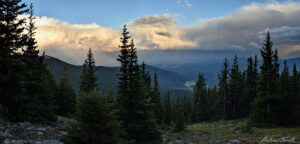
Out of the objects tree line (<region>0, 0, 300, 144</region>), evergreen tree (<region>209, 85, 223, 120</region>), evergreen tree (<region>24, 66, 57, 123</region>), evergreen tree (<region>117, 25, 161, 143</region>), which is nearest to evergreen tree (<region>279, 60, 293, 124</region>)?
tree line (<region>0, 0, 300, 144</region>)

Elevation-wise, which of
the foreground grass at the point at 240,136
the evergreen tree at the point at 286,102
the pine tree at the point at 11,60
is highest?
the pine tree at the point at 11,60

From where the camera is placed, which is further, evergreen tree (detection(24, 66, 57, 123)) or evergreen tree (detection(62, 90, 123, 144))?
evergreen tree (detection(24, 66, 57, 123))

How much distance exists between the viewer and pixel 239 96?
53.2 metres

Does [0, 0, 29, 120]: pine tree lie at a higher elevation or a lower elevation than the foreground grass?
higher

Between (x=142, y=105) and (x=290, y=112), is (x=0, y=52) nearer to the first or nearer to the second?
(x=142, y=105)

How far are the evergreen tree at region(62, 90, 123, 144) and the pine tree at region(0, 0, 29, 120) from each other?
9.46m

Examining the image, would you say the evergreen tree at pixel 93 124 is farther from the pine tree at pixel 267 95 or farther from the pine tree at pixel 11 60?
the pine tree at pixel 267 95

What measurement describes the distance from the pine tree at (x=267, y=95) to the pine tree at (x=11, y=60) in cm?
3477

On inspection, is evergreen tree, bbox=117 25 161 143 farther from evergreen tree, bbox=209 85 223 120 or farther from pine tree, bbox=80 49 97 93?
evergreen tree, bbox=209 85 223 120

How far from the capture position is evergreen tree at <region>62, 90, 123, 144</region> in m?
11.1

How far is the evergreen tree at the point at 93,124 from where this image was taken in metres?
11.1

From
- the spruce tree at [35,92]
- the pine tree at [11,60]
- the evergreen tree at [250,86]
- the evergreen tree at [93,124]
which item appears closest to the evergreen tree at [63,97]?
the spruce tree at [35,92]

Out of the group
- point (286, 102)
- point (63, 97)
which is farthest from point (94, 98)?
point (286, 102)

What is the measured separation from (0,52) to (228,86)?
49.6m
